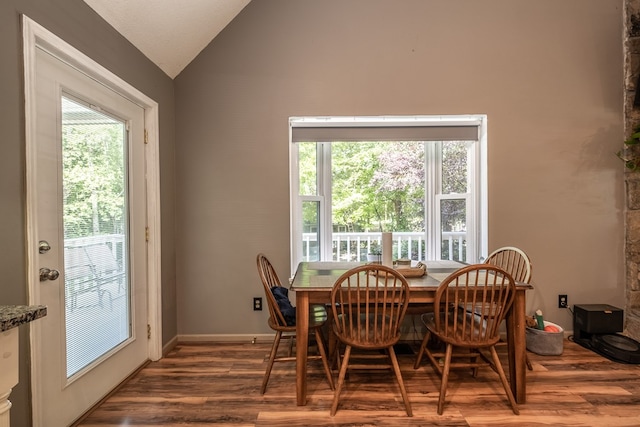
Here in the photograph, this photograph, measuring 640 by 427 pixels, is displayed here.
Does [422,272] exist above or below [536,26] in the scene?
below

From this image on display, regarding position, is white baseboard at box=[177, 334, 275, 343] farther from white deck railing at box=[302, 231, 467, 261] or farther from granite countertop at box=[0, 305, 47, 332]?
granite countertop at box=[0, 305, 47, 332]

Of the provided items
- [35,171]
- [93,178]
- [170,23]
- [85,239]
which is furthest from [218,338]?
[170,23]

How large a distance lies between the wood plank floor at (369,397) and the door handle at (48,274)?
2.92 feet

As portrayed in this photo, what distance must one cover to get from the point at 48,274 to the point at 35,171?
1.65 ft

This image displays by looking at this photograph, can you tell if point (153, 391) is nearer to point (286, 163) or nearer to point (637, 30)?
point (286, 163)

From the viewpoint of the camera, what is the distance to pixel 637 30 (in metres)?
2.58

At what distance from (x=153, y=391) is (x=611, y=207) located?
3.96 m

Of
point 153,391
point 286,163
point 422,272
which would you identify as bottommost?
point 153,391

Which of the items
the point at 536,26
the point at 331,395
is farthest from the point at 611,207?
the point at 331,395

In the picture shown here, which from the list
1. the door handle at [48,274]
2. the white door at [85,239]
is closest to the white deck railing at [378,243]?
the white door at [85,239]

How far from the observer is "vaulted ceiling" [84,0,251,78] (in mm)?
1906

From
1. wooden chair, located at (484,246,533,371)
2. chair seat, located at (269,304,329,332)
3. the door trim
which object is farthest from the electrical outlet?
the door trim

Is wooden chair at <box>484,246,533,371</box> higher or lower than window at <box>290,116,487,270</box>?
lower

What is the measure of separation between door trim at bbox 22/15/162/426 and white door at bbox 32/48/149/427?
0.04 meters
